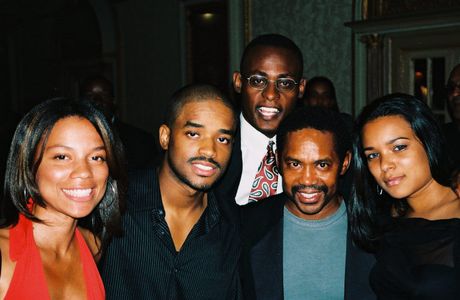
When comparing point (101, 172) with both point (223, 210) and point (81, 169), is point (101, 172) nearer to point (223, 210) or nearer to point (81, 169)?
point (81, 169)

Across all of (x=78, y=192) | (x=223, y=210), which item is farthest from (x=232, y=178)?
(x=78, y=192)

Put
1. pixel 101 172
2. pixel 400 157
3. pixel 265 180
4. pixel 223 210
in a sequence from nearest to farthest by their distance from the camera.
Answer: pixel 101 172
pixel 400 157
pixel 223 210
pixel 265 180

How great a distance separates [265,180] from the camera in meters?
2.85

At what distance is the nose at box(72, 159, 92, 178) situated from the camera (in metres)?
1.89

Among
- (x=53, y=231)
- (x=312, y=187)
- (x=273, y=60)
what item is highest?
(x=273, y=60)

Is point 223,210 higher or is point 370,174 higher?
point 370,174

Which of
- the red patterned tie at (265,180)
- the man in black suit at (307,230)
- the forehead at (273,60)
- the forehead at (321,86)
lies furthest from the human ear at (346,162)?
the forehead at (321,86)

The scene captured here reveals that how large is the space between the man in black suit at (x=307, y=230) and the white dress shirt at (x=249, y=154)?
1.31 feet

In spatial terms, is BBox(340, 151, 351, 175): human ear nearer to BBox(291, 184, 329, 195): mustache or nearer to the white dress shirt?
BBox(291, 184, 329, 195): mustache

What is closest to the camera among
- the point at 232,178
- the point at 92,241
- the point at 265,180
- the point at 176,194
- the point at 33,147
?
the point at 33,147

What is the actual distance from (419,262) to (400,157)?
0.45 meters

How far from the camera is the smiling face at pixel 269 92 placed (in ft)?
9.35

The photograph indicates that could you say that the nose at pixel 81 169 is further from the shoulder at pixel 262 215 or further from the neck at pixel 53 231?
the shoulder at pixel 262 215

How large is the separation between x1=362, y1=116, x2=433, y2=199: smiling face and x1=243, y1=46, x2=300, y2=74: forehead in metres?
0.89
